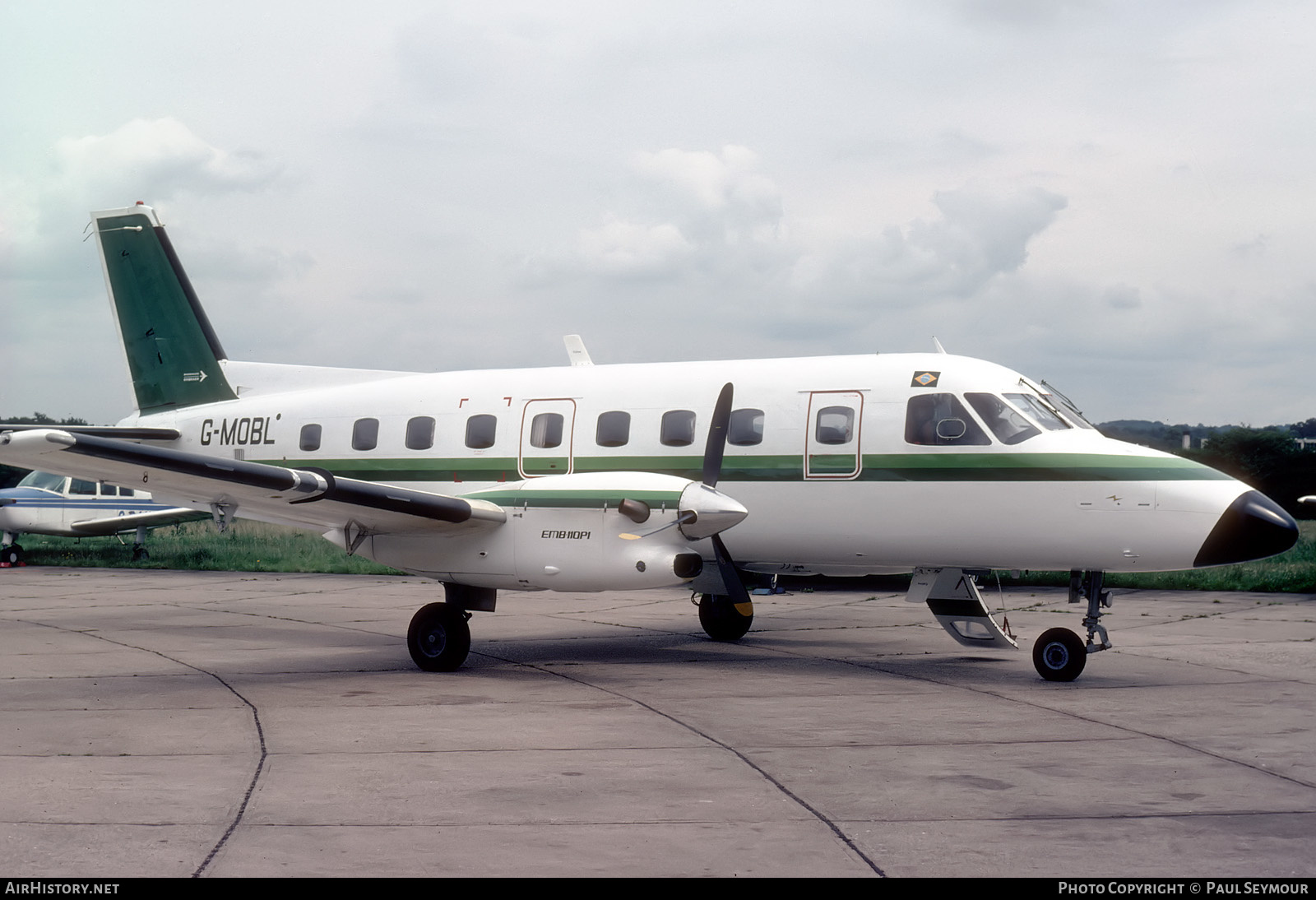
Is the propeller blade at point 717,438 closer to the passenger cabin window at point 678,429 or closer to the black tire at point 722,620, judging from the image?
the passenger cabin window at point 678,429

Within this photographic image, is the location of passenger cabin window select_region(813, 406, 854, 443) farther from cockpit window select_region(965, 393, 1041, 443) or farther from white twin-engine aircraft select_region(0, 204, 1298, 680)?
cockpit window select_region(965, 393, 1041, 443)

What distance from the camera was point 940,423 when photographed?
463 inches

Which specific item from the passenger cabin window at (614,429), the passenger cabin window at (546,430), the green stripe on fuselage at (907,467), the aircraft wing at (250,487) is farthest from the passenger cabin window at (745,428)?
the aircraft wing at (250,487)

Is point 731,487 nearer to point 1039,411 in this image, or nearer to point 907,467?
point 907,467

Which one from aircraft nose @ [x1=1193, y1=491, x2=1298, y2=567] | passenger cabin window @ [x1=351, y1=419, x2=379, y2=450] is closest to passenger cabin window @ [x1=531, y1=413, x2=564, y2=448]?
passenger cabin window @ [x1=351, y1=419, x2=379, y2=450]

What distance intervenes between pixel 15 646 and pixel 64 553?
1743 cm

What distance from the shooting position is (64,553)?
2984cm

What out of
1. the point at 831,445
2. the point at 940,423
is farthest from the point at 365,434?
the point at 940,423

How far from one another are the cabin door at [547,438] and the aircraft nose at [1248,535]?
21.1 ft

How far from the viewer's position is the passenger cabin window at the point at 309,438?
597 inches

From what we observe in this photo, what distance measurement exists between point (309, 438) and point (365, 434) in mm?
902

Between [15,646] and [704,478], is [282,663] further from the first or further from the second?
[704,478]

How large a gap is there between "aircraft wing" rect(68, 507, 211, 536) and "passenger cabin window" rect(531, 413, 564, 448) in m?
16.0

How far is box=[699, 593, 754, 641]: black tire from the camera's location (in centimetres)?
1463
